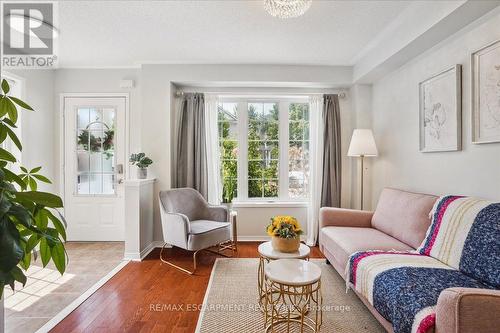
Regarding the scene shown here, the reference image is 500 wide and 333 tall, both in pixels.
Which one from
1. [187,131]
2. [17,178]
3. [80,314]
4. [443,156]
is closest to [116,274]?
[80,314]

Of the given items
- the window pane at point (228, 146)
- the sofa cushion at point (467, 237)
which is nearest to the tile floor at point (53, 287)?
the window pane at point (228, 146)

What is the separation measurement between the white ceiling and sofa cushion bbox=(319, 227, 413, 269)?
2088 mm

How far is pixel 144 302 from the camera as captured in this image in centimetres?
233

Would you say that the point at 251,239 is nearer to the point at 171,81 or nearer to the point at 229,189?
the point at 229,189

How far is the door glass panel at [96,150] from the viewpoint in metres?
3.96

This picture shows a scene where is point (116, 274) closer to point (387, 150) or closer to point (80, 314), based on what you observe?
point (80, 314)

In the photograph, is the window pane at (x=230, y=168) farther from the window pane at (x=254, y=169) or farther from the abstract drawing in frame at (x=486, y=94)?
the abstract drawing in frame at (x=486, y=94)

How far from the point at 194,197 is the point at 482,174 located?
301 cm

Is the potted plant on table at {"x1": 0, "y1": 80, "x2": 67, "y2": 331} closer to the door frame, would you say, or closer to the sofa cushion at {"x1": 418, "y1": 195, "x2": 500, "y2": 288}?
the sofa cushion at {"x1": 418, "y1": 195, "x2": 500, "y2": 288}

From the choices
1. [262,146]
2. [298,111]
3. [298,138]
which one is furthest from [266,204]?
[298,111]

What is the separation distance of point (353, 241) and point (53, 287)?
286 cm
